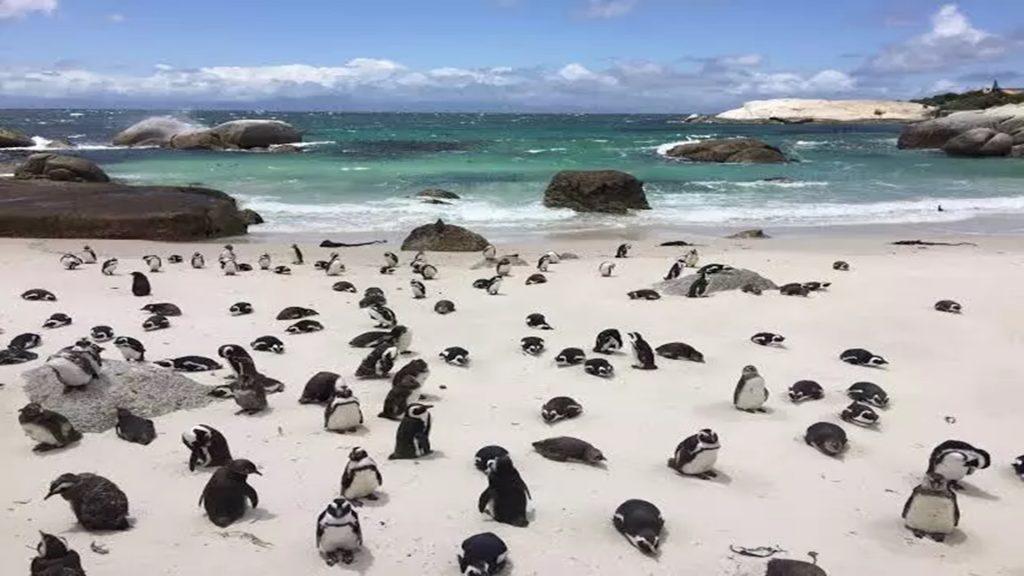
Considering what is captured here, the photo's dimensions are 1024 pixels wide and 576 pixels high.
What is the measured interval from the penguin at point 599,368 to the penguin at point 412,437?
98.3 inches

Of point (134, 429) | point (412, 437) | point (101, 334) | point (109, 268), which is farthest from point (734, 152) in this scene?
point (134, 429)

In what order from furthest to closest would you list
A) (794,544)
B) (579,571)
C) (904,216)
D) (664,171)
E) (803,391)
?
(664,171)
(904,216)
(803,391)
(794,544)
(579,571)

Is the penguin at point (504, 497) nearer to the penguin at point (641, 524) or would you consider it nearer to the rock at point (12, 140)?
the penguin at point (641, 524)

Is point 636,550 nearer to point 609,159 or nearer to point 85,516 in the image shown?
point 85,516

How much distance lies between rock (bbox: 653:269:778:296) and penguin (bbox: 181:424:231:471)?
25.4ft

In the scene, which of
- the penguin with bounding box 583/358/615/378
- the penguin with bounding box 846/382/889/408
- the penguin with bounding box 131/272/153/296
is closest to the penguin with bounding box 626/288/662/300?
the penguin with bounding box 583/358/615/378

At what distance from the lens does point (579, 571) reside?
5.09m

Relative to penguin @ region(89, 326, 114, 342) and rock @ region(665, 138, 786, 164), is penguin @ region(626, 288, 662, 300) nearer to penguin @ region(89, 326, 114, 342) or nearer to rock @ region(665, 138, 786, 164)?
penguin @ region(89, 326, 114, 342)

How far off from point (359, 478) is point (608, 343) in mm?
4275

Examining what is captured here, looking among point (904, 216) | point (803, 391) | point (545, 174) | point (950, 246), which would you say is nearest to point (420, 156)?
point (545, 174)

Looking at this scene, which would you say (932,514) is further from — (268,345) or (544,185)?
(544,185)

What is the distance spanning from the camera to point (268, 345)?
30.6 ft

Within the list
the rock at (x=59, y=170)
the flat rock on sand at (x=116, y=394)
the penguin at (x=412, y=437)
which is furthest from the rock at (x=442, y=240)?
the rock at (x=59, y=170)

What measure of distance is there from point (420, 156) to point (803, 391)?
4334 cm
